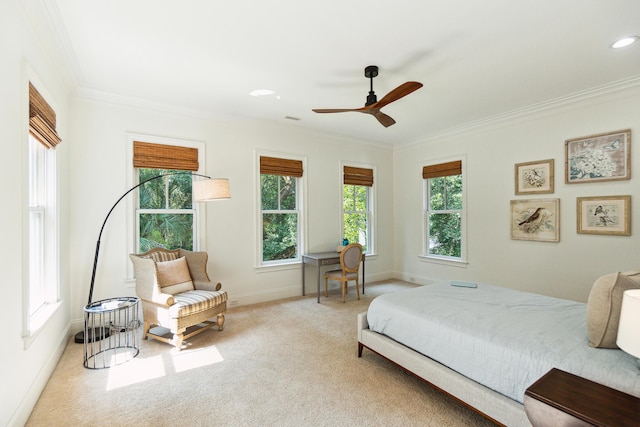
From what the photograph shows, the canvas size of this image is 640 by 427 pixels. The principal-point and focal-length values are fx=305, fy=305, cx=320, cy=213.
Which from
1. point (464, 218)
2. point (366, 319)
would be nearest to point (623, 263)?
point (464, 218)

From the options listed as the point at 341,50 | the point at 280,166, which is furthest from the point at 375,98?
the point at 280,166

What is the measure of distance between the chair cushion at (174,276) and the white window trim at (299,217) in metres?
1.18

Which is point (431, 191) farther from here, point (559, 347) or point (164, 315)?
point (164, 315)

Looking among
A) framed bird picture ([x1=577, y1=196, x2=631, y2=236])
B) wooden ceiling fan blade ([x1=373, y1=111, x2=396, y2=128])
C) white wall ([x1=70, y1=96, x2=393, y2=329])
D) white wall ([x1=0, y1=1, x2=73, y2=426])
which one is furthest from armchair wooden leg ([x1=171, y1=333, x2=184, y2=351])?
framed bird picture ([x1=577, y1=196, x2=631, y2=236])

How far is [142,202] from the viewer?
12.4 feet

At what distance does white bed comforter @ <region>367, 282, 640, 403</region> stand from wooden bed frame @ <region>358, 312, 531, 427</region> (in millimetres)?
39

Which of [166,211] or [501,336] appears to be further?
[166,211]

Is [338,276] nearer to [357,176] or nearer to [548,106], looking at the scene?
[357,176]

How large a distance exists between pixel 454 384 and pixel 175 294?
2.78 m

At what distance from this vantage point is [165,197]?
12.9 feet

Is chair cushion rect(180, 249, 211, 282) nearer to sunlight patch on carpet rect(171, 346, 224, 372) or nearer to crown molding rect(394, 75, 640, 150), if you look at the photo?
sunlight patch on carpet rect(171, 346, 224, 372)

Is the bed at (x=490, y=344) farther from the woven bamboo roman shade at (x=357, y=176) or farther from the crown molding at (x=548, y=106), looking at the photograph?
the woven bamboo roman shade at (x=357, y=176)

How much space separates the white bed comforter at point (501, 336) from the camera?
5.07 feet

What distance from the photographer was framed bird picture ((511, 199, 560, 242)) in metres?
3.84
